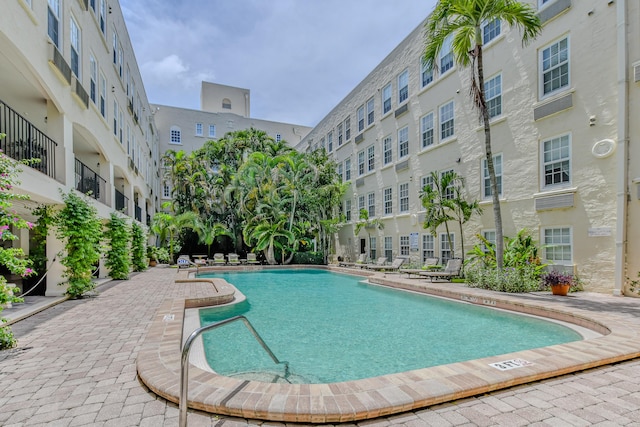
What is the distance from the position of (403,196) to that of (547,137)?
8.84 metres

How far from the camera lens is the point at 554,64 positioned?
469 inches

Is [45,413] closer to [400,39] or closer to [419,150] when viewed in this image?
[419,150]

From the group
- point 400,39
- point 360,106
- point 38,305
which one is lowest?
point 38,305

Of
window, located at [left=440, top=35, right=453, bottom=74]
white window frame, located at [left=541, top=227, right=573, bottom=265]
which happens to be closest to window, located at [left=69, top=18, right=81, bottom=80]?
window, located at [left=440, top=35, right=453, bottom=74]

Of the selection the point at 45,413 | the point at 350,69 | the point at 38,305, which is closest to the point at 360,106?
the point at 350,69

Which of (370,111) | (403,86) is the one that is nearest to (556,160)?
(403,86)

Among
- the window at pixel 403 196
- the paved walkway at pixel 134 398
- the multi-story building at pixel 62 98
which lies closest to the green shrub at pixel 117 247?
the multi-story building at pixel 62 98

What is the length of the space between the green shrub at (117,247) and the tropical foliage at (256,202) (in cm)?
928

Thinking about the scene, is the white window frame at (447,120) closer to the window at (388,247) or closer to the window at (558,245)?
the window at (558,245)

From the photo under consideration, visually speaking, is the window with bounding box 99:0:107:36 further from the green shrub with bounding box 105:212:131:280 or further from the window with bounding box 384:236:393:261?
the window with bounding box 384:236:393:261

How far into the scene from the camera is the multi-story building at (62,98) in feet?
24.9

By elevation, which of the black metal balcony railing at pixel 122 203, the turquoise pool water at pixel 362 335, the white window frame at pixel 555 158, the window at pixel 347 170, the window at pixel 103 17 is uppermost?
the window at pixel 103 17

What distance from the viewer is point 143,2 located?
35.6 ft

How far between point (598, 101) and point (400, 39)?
42.1 feet
